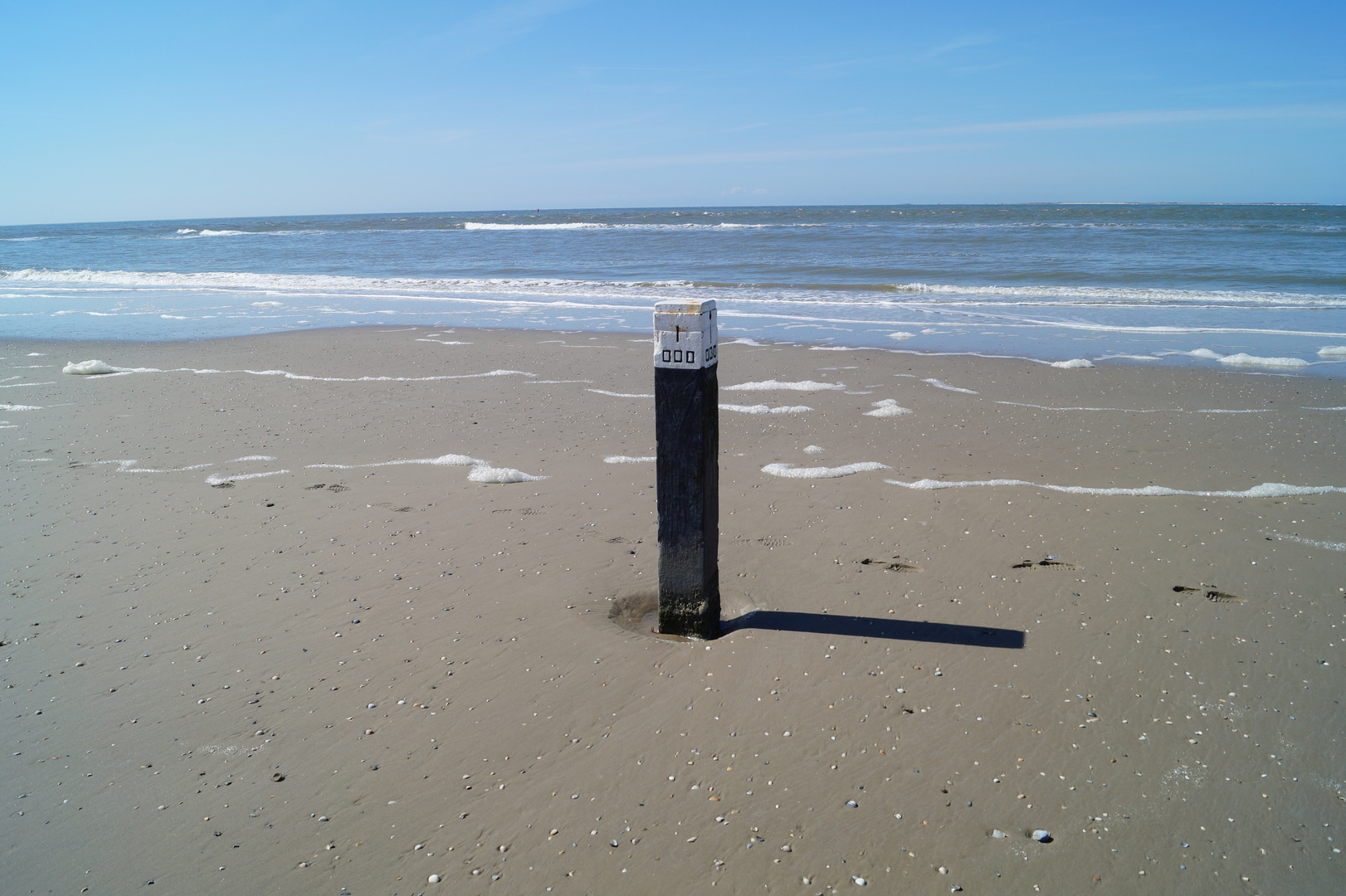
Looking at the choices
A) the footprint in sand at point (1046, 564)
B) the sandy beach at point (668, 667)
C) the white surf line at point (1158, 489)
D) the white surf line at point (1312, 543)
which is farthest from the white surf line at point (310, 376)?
the white surf line at point (1312, 543)

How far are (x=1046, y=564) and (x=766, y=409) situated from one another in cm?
399

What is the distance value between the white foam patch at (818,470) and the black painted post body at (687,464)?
2.45 m

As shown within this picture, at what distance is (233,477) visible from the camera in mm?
6336

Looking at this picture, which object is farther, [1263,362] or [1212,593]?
[1263,362]

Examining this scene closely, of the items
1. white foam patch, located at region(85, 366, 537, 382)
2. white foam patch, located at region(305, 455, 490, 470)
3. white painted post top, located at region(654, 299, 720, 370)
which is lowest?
white foam patch, located at region(305, 455, 490, 470)

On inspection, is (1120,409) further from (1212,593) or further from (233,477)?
(233,477)

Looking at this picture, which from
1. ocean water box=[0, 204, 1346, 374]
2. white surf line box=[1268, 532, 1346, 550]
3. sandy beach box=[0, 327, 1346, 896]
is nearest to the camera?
sandy beach box=[0, 327, 1346, 896]

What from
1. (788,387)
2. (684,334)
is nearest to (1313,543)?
(684,334)

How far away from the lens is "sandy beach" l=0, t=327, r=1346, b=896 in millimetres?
2723

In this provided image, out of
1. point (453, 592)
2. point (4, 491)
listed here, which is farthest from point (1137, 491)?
point (4, 491)

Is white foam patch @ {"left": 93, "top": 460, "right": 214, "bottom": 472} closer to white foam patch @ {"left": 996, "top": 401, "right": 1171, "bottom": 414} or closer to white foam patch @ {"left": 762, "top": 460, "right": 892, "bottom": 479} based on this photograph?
white foam patch @ {"left": 762, "top": 460, "right": 892, "bottom": 479}

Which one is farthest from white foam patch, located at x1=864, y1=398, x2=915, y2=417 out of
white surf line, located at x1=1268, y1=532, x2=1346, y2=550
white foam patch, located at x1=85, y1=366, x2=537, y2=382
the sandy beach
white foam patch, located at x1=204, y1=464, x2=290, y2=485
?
white foam patch, located at x1=204, y1=464, x2=290, y2=485

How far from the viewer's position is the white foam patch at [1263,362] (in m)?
10.1

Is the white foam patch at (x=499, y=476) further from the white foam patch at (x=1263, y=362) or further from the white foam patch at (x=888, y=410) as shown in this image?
the white foam patch at (x=1263, y=362)
